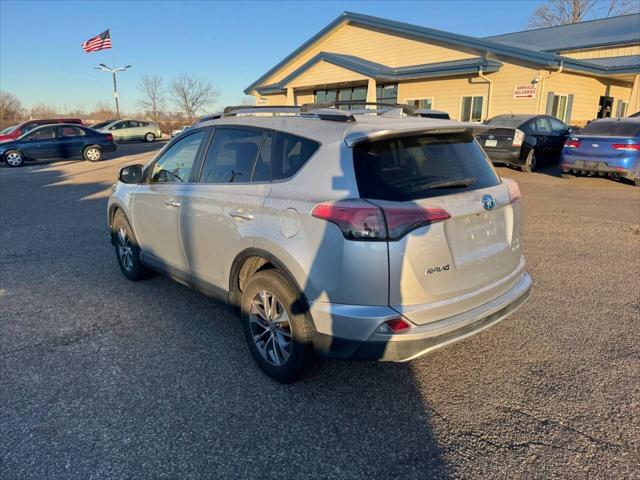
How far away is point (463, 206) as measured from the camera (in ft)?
8.83

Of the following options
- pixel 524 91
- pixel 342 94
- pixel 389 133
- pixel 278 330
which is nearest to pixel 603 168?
pixel 524 91

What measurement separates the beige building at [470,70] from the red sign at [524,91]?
3 centimetres

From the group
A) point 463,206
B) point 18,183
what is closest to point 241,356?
point 463,206

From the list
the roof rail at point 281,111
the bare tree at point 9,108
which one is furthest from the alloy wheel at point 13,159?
the bare tree at point 9,108

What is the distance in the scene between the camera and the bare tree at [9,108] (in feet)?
177

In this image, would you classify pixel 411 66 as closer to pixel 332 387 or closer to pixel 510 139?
pixel 510 139

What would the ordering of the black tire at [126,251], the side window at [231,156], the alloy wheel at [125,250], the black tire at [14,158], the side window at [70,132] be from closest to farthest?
1. the side window at [231,156]
2. the black tire at [126,251]
3. the alloy wheel at [125,250]
4. the black tire at [14,158]
5. the side window at [70,132]

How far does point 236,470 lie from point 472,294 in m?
1.74

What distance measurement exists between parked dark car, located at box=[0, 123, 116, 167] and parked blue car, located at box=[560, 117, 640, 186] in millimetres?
18064

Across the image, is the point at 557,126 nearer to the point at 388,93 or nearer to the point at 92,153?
the point at 388,93

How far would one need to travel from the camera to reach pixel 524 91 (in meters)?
16.7

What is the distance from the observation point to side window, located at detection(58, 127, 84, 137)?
18641 millimetres

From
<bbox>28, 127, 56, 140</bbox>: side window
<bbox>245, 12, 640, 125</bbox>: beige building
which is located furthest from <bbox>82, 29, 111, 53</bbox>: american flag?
<bbox>28, 127, 56, 140</bbox>: side window

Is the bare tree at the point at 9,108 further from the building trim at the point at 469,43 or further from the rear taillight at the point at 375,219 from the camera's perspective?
the rear taillight at the point at 375,219
